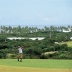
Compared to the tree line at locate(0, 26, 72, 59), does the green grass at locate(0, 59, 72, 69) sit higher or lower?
higher

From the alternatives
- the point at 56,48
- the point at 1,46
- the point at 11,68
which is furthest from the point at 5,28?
the point at 11,68

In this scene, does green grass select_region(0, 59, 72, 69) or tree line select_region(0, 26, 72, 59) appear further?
tree line select_region(0, 26, 72, 59)

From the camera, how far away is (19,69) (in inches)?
778

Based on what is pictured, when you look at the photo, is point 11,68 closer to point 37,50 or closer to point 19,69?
point 19,69

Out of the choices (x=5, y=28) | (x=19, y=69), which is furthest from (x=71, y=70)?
(x=5, y=28)

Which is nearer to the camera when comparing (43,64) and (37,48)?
(43,64)

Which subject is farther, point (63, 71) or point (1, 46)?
point (1, 46)

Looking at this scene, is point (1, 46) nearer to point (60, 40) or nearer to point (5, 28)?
point (60, 40)

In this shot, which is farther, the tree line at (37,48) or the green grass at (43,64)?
the tree line at (37,48)

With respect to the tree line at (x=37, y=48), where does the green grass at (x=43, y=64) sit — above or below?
above

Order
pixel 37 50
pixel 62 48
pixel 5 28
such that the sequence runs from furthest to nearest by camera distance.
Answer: pixel 5 28, pixel 62 48, pixel 37 50

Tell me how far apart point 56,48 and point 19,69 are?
3287 centimetres

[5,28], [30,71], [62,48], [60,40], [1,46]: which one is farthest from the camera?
[5,28]

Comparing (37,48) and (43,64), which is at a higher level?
(43,64)
